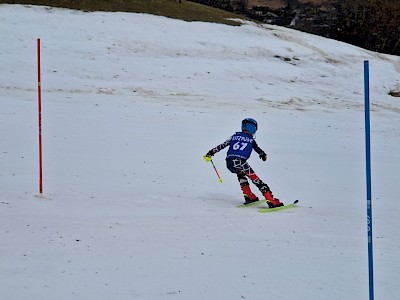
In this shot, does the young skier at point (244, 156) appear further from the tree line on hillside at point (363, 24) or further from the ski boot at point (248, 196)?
the tree line on hillside at point (363, 24)

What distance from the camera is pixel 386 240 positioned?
743 centimetres

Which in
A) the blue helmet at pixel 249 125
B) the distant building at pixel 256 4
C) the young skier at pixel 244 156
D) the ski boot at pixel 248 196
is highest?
the distant building at pixel 256 4

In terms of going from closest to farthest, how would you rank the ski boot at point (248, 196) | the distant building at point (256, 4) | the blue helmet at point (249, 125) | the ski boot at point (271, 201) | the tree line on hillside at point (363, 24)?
1. the ski boot at point (271, 201)
2. the ski boot at point (248, 196)
3. the blue helmet at point (249, 125)
4. the tree line on hillside at point (363, 24)
5. the distant building at point (256, 4)

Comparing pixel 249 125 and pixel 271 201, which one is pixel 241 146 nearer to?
pixel 249 125

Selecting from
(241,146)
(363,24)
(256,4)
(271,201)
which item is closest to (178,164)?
(241,146)

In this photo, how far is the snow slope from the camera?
18.5 ft

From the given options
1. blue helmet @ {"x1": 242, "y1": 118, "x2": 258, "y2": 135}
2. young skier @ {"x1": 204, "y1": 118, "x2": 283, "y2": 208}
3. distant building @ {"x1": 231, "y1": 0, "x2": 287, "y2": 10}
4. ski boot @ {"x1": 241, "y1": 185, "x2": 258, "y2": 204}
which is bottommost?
ski boot @ {"x1": 241, "y1": 185, "x2": 258, "y2": 204}

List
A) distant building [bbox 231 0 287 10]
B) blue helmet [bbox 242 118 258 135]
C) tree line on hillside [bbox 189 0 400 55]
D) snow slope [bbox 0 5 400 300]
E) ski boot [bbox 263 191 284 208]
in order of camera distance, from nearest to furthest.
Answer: snow slope [bbox 0 5 400 300]
ski boot [bbox 263 191 284 208]
blue helmet [bbox 242 118 258 135]
tree line on hillside [bbox 189 0 400 55]
distant building [bbox 231 0 287 10]

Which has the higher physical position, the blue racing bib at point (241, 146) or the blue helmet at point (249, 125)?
the blue helmet at point (249, 125)

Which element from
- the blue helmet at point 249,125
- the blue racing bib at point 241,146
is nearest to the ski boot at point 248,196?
the blue racing bib at point 241,146

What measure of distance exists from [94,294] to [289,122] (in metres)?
15.1

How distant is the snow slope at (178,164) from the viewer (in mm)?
5637

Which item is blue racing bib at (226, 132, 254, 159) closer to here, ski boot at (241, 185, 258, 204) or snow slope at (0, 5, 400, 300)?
ski boot at (241, 185, 258, 204)

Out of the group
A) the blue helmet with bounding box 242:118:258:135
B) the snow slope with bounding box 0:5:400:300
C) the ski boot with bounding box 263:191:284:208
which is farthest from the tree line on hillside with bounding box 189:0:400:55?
the ski boot with bounding box 263:191:284:208
